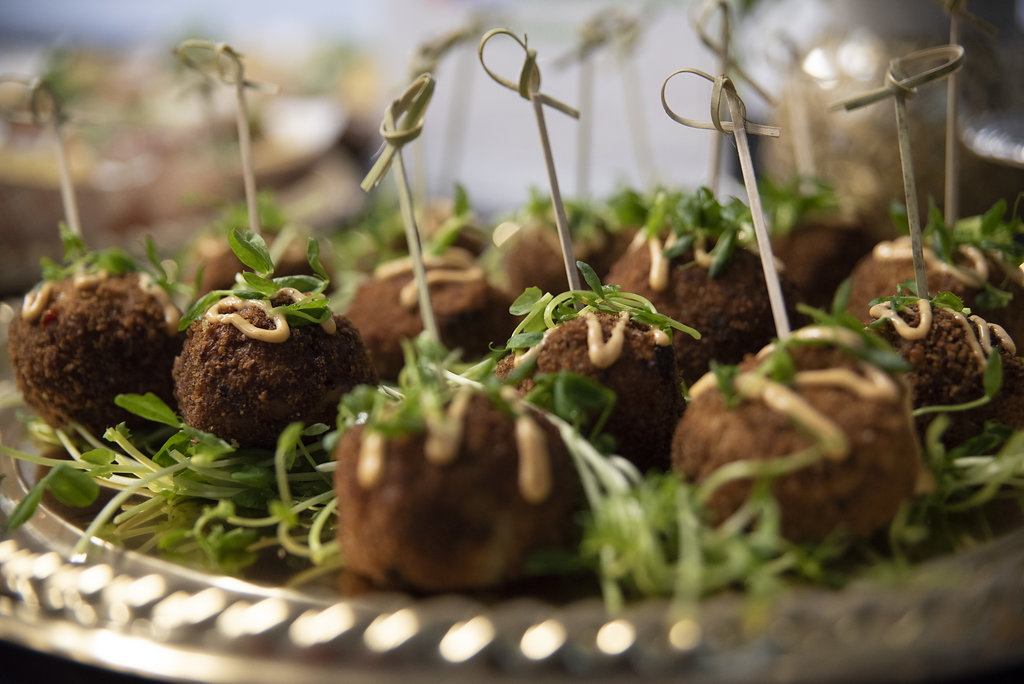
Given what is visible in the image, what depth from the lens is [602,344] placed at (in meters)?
1.68

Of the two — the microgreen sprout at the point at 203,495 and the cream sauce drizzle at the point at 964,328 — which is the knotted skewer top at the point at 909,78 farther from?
the microgreen sprout at the point at 203,495

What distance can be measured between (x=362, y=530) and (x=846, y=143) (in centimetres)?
268

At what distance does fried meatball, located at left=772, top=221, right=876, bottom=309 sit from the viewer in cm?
262

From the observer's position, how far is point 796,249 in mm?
2658

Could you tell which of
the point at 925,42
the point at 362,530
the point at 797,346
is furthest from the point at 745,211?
the point at 925,42

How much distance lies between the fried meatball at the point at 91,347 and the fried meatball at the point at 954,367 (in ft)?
5.79

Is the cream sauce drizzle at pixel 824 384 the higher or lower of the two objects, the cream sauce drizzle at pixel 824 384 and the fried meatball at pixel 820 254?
the lower

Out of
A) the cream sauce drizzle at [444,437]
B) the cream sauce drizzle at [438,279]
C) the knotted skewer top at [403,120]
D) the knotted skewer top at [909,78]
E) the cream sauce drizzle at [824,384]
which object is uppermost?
the knotted skewer top at [403,120]

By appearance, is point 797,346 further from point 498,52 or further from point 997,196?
point 498,52

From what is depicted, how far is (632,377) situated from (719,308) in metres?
0.47

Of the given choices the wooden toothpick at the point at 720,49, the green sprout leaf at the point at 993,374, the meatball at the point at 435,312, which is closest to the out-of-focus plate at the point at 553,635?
the green sprout leaf at the point at 993,374

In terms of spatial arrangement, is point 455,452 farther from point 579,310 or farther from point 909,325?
point 909,325

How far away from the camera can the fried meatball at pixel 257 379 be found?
5.99ft

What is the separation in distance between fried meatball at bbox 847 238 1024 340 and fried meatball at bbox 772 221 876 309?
405 mm
